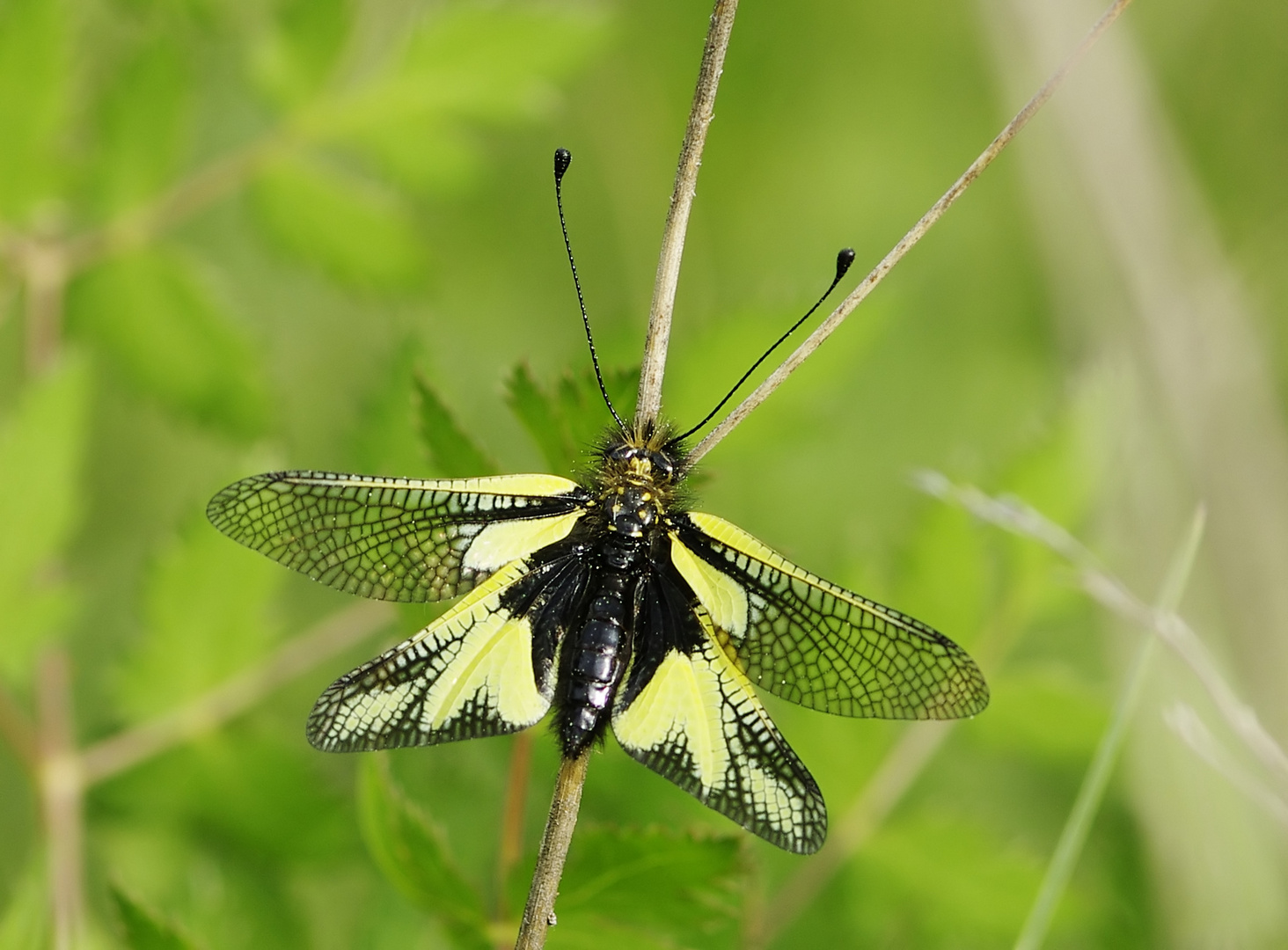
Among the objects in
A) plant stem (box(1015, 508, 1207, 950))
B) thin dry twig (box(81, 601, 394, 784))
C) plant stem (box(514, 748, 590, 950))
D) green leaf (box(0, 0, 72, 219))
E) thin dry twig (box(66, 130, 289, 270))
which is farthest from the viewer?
thin dry twig (box(66, 130, 289, 270))

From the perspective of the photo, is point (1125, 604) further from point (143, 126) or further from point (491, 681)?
point (143, 126)

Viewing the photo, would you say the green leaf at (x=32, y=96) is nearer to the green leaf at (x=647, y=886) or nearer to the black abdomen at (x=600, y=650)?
the black abdomen at (x=600, y=650)

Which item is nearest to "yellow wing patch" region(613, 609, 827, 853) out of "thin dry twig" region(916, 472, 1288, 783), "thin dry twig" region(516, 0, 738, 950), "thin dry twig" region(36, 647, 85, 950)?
"thin dry twig" region(516, 0, 738, 950)

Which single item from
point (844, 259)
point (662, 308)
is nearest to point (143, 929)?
point (662, 308)

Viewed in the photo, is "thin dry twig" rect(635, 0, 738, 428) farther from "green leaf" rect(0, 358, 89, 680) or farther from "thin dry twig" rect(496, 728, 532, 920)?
"green leaf" rect(0, 358, 89, 680)

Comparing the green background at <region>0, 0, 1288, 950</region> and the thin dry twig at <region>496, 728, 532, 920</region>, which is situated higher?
the green background at <region>0, 0, 1288, 950</region>

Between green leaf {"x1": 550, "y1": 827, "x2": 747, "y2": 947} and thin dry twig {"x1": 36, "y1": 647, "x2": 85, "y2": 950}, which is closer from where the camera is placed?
green leaf {"x1": 550, "y1": 827, "x2": 747, "y2": 947}
